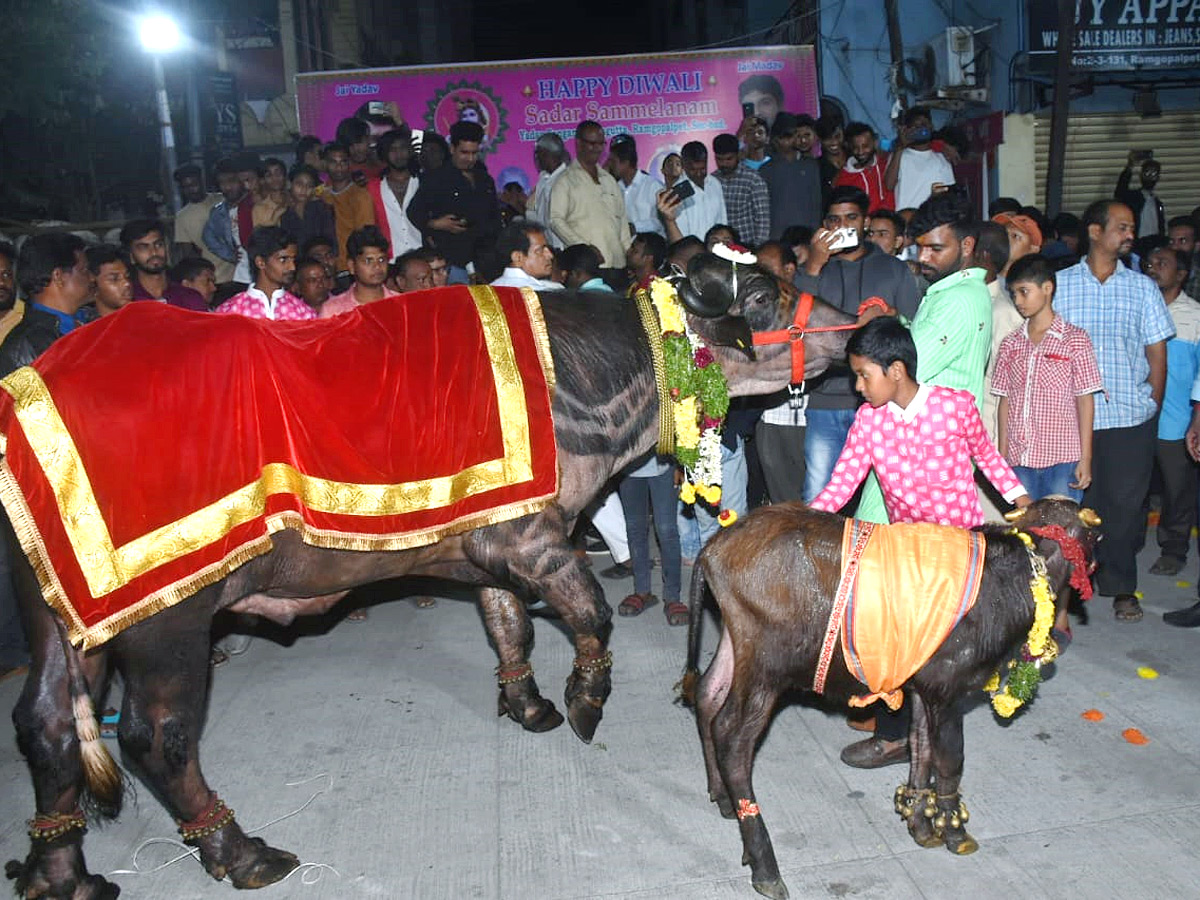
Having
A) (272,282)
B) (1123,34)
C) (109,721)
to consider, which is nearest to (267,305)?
(272,282)

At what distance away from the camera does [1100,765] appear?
4414 millimetres

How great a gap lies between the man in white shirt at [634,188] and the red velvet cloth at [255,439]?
5.88 meters

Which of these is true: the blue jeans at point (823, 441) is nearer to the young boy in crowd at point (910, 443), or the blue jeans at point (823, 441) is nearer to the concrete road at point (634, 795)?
the concrete road at point (634, 795)

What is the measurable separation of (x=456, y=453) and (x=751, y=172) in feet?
21.8

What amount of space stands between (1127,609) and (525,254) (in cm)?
398

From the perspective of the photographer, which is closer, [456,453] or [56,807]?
[56,807]

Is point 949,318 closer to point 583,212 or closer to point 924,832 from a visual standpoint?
point 924,832

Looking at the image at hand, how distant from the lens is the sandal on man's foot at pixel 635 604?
643cm

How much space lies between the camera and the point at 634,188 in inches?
402

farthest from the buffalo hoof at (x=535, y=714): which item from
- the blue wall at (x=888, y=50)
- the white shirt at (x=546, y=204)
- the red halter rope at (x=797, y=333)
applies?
the blue wall at (x=888, y=50)

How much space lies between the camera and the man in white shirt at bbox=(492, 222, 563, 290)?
621cm

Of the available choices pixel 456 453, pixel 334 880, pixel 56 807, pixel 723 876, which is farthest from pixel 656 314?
pixel 56 807

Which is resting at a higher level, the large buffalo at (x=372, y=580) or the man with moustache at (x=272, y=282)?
the man with moustache at (x=272, y=282)

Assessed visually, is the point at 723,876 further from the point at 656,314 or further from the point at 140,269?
the point at 140,269
